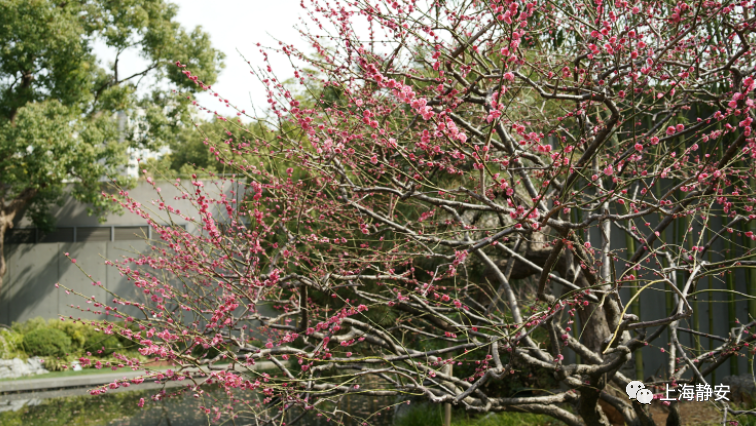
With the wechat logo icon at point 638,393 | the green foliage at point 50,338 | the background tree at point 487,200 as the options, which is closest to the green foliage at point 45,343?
the green foliage at point 50,338

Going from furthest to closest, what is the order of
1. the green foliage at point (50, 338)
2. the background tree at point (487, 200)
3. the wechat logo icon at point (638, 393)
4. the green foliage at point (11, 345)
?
the green foliage at point (50, 338)
the green foliage at point (11, 345)
the wechat logo icon at point (638, 393)
the background tree at point (487, 200)

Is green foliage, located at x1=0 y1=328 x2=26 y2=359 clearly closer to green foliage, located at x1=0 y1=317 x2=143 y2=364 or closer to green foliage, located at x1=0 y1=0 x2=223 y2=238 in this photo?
green foliage, located at x1=0 y1=317 x2=143 y2=364

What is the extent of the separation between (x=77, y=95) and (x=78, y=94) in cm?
3

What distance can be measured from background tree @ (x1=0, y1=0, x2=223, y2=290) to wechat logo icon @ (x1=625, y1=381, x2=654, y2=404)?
10127 millimetres

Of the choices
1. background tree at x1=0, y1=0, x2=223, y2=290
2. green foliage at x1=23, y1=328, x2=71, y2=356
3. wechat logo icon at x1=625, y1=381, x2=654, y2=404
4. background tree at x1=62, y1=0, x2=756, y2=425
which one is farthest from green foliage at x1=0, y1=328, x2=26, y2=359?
wechat logo icon at x1=625, y1=381, x2=654, y2=404

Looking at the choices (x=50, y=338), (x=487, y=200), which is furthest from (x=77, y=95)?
(x=487, y=200)

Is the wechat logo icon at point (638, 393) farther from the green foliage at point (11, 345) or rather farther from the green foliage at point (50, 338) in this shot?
the green foliage at point (11, 345)

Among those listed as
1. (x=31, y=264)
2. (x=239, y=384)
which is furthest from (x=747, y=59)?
(x=31, y=264)

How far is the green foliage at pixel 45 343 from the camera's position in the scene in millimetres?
9117

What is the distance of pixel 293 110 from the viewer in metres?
2.87

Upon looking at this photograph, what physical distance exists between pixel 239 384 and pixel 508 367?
1.30 m

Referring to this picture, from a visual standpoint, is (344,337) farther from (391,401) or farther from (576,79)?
(391,401)

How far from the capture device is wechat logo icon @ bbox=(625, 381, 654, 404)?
2816 mm

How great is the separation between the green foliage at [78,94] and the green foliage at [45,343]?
2.77 meters
